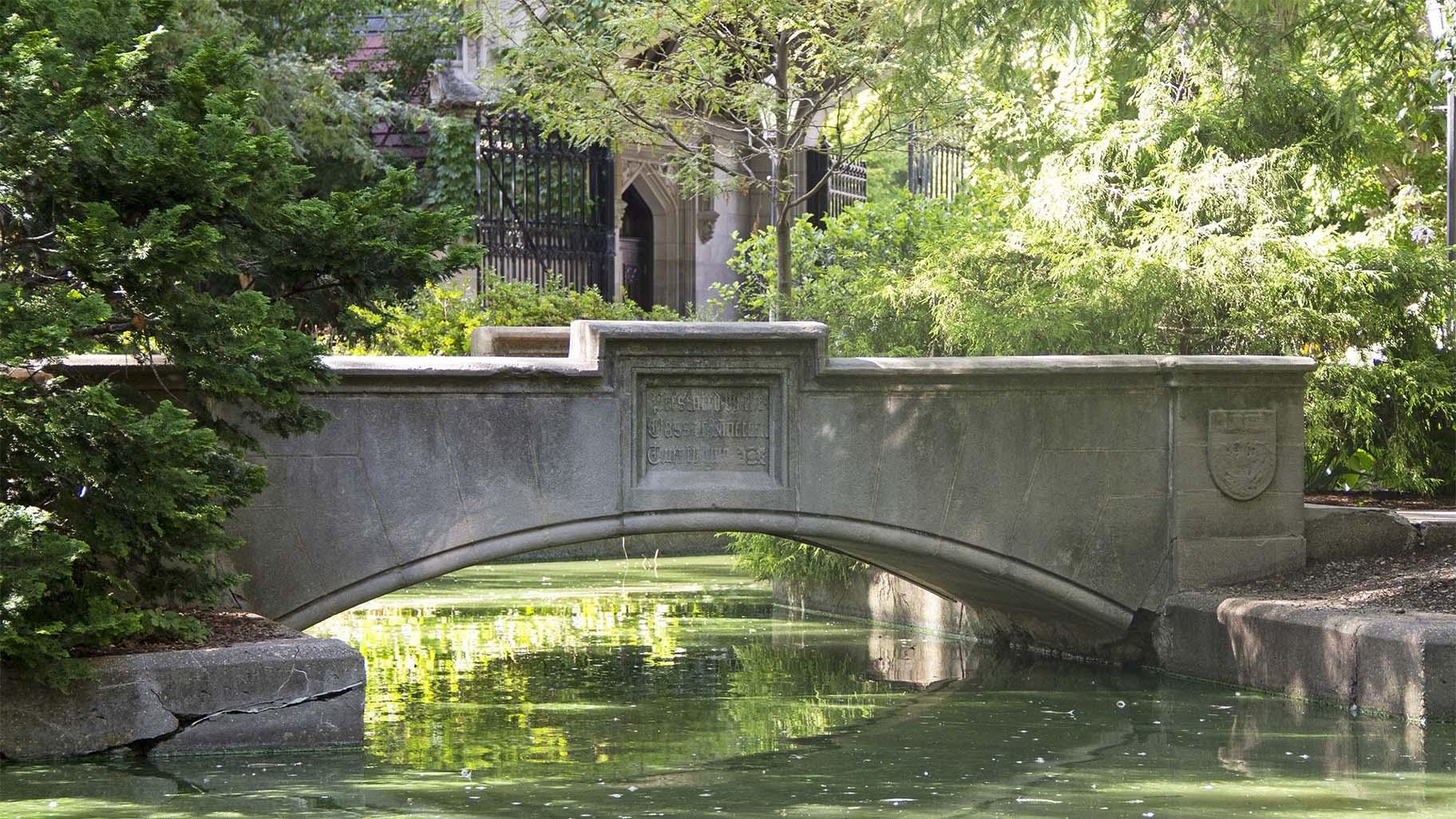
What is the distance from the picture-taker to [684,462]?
9.34m

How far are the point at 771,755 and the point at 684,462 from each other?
6.85 feet

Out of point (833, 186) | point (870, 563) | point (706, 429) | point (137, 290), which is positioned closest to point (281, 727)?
point (137, 290)

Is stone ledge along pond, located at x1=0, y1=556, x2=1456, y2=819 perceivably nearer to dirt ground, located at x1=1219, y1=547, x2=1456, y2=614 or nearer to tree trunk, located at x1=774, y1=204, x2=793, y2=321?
dirt ground, located at x1=1219, y1=547, x2=1456, y2=614

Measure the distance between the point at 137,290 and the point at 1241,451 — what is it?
5922mm

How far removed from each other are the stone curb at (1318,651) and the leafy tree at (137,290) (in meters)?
4.38

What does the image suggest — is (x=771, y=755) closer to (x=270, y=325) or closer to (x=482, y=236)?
(x=270, y=325)

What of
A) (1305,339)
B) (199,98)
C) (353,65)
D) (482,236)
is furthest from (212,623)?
(353,65)

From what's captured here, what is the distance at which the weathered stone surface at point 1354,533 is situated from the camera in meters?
10.1

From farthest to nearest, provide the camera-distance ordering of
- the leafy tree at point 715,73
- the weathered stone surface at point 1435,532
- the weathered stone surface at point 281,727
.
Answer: the leafy tree at point 715,73, the weathered stone surface at point 1435,532, the weathered stone surface at point 281,727

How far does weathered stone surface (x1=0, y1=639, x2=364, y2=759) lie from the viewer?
23.2ft

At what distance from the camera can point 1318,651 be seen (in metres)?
8.66

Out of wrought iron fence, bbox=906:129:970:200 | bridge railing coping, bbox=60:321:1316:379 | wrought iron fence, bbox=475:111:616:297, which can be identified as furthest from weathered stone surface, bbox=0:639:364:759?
wrought iron fence, bbox=475:111:616:297

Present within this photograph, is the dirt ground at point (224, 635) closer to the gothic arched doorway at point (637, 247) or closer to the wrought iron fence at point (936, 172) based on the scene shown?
the wrought iron fence at point (936, 172)

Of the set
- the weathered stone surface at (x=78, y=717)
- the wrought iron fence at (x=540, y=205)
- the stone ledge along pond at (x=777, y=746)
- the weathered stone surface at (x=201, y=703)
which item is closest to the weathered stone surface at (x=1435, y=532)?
the stone ledge along pond at (x=777, y=746)
